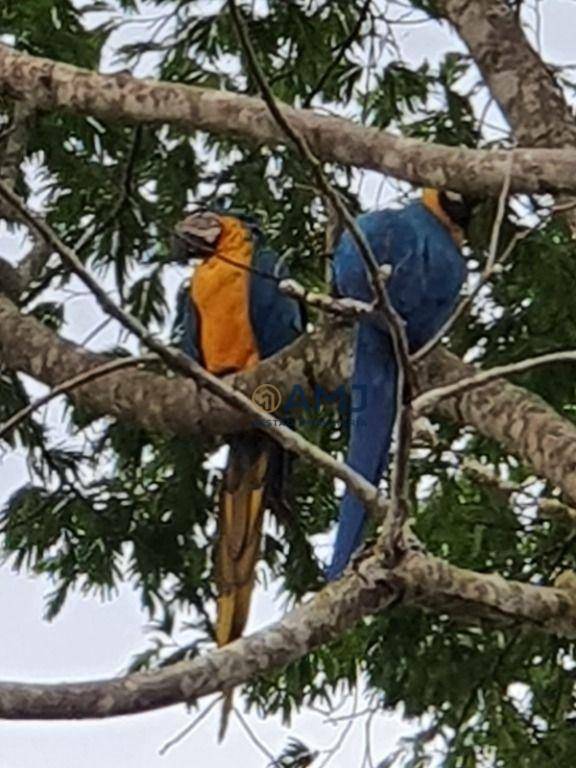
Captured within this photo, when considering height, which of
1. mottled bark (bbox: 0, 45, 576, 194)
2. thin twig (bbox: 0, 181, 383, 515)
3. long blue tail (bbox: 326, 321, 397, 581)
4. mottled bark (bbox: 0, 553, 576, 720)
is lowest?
mottled bark (bbox: 0, 553, 576, 720)

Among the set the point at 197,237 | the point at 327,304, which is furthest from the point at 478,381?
the point at 197,237

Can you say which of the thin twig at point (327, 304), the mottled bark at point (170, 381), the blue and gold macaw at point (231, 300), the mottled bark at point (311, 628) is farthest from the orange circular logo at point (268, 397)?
the thin twig at point (327, 304)

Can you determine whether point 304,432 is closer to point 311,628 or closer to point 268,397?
point 268,397

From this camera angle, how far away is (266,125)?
7.45ft

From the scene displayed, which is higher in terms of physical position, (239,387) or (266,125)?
(266,125)

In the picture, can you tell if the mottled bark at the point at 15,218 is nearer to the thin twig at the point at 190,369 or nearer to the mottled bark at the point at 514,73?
the mottled bark at the point at 514,73

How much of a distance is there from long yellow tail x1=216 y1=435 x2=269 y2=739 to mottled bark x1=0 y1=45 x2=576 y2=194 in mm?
632

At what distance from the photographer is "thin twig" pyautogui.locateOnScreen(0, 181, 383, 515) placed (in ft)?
4.75

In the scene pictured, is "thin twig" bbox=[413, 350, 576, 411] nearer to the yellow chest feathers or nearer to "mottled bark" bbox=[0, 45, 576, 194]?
"mottled bark" bbox=[0, 45, 576, 194]

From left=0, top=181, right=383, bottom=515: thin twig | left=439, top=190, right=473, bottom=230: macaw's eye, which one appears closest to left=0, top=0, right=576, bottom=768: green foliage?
left=439, top=190, right=473, bottom=230: macaw's eye

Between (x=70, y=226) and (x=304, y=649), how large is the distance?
148 cm

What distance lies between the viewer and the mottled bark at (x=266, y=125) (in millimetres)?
2158

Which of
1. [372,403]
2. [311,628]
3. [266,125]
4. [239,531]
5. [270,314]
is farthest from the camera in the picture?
[270,314]

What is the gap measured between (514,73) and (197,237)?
2.10 feet
